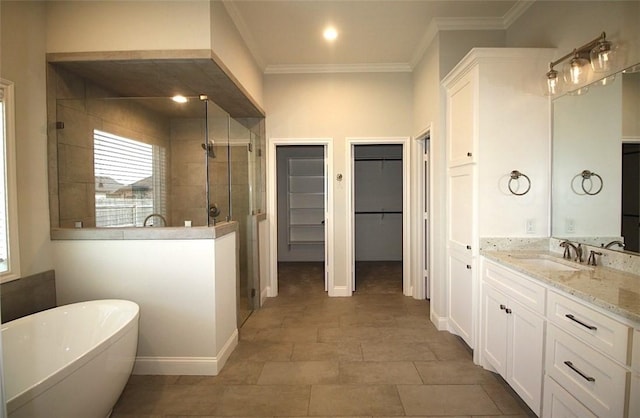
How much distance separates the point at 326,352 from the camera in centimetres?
279

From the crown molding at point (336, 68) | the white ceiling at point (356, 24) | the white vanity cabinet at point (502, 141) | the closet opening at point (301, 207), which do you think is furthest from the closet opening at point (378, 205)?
the white vanity cabinet at point (502, 141)

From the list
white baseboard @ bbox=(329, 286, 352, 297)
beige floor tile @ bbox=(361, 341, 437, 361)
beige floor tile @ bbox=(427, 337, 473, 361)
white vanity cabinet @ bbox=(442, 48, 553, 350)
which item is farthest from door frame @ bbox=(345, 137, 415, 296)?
white vanity cabinet @ bbox=(442, 48, 553, 350)

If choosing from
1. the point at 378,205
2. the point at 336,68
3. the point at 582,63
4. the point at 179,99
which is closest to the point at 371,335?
the point at 582,63

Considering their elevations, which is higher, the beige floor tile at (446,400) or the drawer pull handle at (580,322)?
the drawer pull handle at (580,322)

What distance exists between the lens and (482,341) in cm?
250

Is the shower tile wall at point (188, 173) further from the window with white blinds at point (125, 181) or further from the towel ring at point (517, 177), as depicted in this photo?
the towel ring at point (517, 177)

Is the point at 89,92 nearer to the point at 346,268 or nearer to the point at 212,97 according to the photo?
the point at 212,97

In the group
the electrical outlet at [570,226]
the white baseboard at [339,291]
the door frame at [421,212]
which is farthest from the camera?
the white baseboard at [339,291]

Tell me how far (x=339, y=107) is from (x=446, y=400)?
131 inches

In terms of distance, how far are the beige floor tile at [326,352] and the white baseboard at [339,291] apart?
140cm

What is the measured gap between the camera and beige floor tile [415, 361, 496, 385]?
2348mm

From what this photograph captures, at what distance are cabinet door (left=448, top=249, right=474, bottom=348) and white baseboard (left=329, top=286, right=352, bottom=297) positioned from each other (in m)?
1.50

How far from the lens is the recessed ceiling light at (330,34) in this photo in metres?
3.26

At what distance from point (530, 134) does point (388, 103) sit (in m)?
2.00
